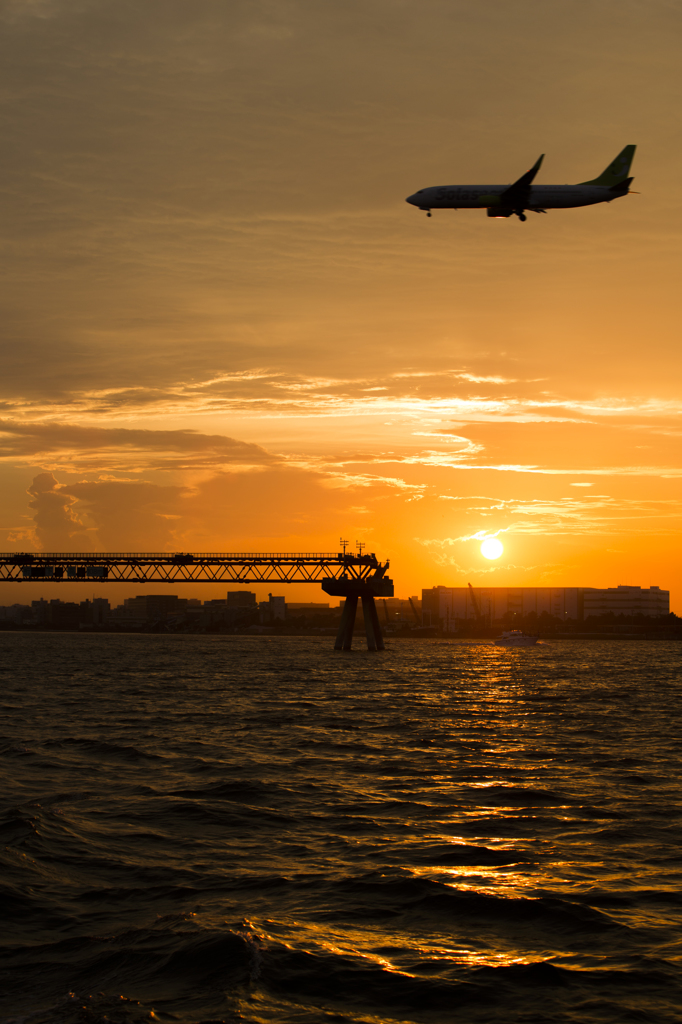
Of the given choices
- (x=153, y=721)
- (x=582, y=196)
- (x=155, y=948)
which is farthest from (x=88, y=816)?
(x=582, y=196)

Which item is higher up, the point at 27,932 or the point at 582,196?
the point at 582,196

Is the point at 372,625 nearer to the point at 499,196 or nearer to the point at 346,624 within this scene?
the point at 346,624

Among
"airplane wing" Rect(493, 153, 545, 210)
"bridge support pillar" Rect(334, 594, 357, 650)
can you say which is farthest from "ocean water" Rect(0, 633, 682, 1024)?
"bridge support pillar" Rect(334, 594, 357, 650)

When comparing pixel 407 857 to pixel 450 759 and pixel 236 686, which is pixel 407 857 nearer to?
pixel 450 759

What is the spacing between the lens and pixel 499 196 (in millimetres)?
69562

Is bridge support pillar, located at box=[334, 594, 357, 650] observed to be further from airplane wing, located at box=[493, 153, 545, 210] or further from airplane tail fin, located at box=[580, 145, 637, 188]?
airplane wing, located at box=[493, 153, 545, 210]

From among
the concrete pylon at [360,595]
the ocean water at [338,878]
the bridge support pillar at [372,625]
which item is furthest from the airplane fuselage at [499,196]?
the bridge support pillar at [372,625]

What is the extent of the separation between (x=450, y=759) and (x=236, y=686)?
42521 mm

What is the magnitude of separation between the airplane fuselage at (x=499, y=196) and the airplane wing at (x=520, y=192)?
35cm

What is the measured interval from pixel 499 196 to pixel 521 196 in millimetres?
3874

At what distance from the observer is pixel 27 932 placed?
1523cm

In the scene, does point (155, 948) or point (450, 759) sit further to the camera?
point (450, 759)

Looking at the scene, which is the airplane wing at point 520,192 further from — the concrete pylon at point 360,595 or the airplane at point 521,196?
the concrete pylon at point 360,595

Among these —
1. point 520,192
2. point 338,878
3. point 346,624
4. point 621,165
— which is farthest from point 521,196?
point 346,624
